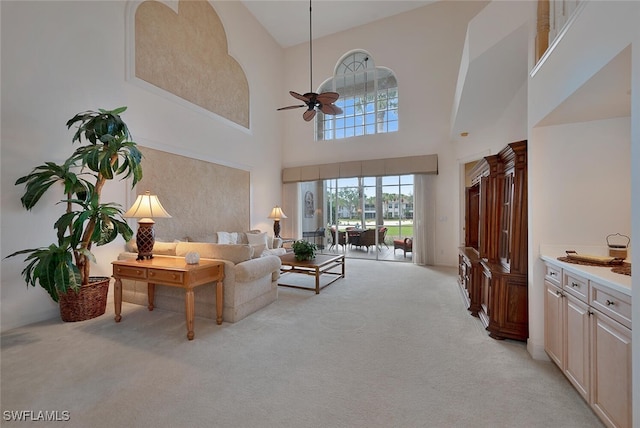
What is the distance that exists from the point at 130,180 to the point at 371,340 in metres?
4.10

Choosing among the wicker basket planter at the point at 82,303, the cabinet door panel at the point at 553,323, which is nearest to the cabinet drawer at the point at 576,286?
the cabinet door panel at the point at 553,323

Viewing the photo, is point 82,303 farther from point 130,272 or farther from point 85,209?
point 85,209

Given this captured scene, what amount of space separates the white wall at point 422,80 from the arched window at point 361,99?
23 cm

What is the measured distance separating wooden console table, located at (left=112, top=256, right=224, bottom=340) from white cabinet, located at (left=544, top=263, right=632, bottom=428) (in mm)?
3052

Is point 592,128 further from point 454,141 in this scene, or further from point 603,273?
point 454,141

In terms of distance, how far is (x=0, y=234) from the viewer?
9.50 feet

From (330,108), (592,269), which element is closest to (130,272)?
(330,108)

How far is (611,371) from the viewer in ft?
4.85

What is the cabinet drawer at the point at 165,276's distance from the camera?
106 inches

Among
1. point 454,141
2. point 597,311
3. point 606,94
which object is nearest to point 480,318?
point 597,311

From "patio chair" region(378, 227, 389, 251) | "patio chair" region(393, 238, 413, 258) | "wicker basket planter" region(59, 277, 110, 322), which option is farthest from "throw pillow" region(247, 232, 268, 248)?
"patio chair" region(393, 238, 413, 258)

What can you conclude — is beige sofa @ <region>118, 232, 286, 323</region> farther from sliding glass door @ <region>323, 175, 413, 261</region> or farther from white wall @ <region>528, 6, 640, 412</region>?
sliding glass door @ <region>323, 175, 413, 261</region>

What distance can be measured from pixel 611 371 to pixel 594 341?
0.62ft

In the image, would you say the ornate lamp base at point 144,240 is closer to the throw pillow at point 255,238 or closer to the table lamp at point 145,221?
the table lamp at point 145,221
